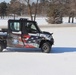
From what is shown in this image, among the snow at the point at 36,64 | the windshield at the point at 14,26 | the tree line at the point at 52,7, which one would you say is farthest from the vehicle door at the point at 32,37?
the tree line at the point at 52,7

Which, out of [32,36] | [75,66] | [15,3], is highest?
[15,3]

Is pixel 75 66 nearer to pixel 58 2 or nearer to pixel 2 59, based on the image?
pixel 2 59

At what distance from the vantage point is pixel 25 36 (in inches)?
586

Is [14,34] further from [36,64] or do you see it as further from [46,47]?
[36,64]

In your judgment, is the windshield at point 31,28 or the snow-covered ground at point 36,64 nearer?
the snow-covered ground at point 36,64

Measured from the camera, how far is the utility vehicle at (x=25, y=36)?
584 inches

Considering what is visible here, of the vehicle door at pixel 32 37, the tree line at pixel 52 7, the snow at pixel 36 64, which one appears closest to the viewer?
the snow at pixel 36 64

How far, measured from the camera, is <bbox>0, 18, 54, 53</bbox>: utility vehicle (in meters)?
14.8

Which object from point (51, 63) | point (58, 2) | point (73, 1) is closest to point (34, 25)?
point (51, 63)

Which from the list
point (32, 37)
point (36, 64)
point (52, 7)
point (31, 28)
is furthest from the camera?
point (52, 7)

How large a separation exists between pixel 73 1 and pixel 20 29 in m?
49.0

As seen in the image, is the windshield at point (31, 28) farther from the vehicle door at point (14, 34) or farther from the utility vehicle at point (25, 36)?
the vehicle door at point (14, 34)

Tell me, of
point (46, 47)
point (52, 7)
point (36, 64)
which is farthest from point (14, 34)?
point (52, 7)

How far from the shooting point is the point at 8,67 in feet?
35.5
